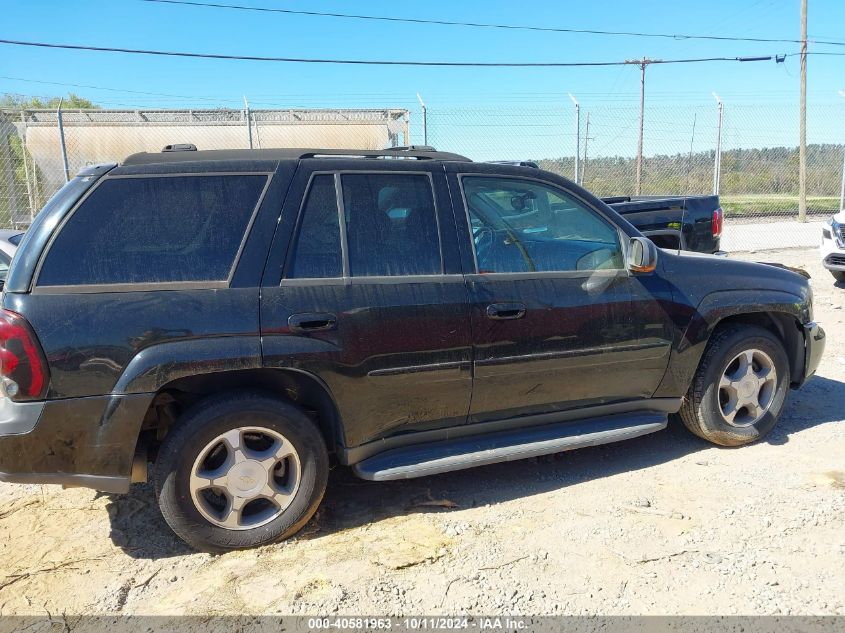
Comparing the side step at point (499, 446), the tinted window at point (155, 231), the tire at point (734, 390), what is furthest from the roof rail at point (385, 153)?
the tire at point (734, 390)

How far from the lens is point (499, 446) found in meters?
3.40

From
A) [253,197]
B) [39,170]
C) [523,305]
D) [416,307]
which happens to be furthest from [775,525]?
[39,170]

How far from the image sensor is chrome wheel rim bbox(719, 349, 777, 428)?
4.04 meters

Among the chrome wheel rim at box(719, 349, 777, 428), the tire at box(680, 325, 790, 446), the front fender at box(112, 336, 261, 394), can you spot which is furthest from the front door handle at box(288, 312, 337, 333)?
the chrome wheel rim at box(719, 349, 777, 428)

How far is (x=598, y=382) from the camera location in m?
3.64

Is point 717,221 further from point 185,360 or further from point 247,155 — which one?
point 185,360

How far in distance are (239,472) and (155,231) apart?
1.16 metres

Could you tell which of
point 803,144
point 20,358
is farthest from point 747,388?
point 803,144

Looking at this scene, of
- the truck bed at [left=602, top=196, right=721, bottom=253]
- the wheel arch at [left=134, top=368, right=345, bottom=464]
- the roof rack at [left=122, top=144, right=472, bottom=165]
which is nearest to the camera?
the wheel arch at [left=134, top=368, right=345, bottom=464]

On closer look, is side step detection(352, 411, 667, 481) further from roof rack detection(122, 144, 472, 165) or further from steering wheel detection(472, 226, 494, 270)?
roof rack detection(122, 144, 472, 165)

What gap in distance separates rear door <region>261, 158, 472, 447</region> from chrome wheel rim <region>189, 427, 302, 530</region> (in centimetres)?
33

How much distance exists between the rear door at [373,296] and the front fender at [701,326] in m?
1.36

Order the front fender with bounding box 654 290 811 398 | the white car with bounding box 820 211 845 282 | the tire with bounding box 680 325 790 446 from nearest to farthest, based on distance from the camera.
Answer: the front fender with bounding box 654 290 811 398 < the tire with bounding box 680 325 790 446 < the white car with bounding box 820 211 845 282

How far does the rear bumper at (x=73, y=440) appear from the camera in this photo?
265 cm
